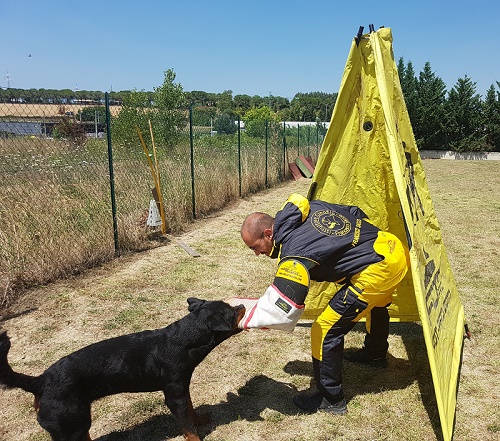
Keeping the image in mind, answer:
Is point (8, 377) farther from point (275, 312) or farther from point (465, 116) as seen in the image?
point (465, 116)

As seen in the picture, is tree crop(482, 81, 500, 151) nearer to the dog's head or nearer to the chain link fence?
the chain link fence

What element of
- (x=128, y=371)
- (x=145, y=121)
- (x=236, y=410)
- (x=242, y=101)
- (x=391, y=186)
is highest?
(x=242, y=101)

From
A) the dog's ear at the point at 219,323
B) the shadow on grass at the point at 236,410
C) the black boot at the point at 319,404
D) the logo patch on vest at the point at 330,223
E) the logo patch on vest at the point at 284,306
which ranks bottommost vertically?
the shadow on grass at the point at 236,410

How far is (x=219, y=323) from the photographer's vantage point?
8.70ft

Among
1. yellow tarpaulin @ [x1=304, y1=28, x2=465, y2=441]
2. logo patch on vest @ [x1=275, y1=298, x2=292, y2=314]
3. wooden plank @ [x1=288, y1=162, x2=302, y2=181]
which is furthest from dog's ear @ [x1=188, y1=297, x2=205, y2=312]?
wooden plank @ [x1=288, y1=162, x2=302, y2=181]

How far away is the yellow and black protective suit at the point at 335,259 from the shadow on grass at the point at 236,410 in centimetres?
45

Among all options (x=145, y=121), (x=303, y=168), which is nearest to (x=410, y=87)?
(x=303, y=168)

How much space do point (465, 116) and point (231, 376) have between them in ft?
99.8

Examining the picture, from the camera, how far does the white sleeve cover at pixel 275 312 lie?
2627 millimetres

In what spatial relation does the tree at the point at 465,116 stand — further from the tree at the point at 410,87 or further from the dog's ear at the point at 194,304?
the dog's ear at the point at 194,304

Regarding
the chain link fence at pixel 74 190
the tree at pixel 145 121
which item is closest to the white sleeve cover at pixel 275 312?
the chain link fence at pixel 74 190

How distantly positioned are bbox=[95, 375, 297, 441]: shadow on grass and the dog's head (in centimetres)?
86

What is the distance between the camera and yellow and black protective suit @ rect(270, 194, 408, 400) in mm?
2814

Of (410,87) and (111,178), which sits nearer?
→ (111,178)
